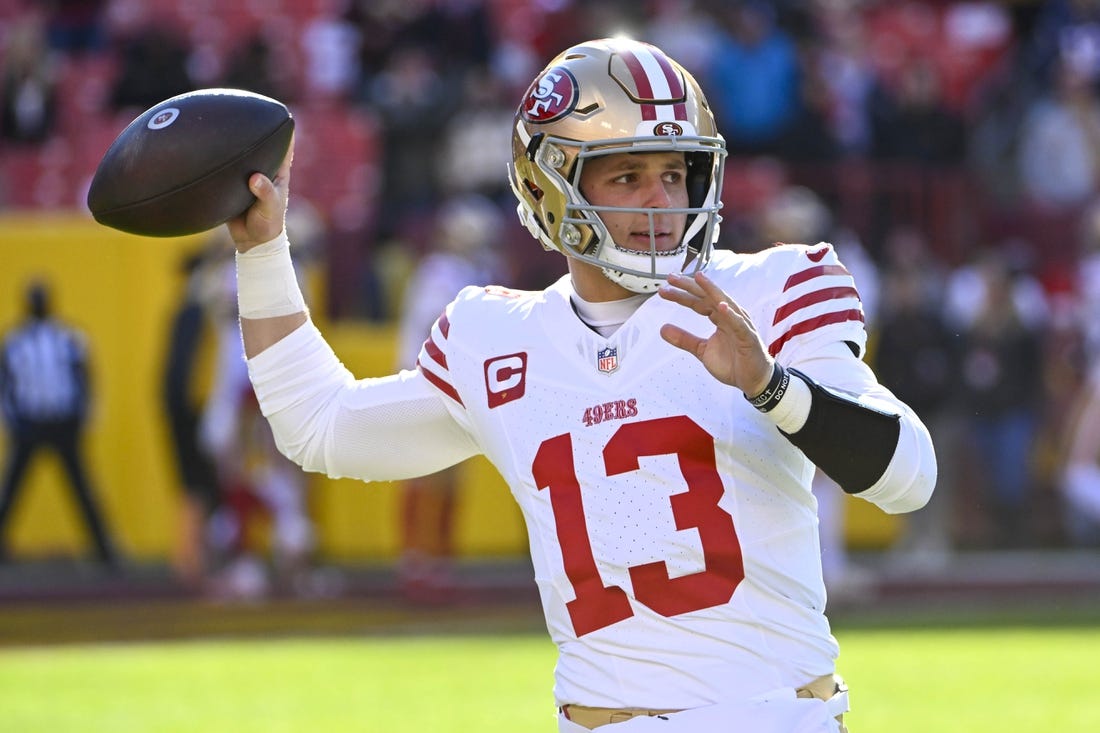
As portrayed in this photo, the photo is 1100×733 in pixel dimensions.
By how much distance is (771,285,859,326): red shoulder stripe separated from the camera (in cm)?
301

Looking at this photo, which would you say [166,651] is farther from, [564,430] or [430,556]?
[564,430]

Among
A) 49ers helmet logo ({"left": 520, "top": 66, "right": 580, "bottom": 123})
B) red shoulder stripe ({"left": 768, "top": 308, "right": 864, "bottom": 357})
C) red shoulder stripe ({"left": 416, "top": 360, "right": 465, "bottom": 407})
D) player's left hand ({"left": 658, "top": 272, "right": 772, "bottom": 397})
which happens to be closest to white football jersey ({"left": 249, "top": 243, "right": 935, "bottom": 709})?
red shoulder stripe ({"left": 768, "top": 308, "right": 864, "bottom": 357})

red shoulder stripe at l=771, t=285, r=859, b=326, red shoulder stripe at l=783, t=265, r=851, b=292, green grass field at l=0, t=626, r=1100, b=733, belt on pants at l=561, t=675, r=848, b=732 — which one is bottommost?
green grass field at l=0, t=626, r=1100, b=733

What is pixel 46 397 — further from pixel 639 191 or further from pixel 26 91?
pixel 639 191

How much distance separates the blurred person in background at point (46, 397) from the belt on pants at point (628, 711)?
7.45m

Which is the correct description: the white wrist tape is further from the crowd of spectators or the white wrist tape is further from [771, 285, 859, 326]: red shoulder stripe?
the crowd of spectators

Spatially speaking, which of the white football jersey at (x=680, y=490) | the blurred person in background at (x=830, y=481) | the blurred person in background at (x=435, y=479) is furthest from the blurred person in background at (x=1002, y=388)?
the white football jersey at (x=680, y=490)

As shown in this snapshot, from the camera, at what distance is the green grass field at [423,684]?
20.3 ft

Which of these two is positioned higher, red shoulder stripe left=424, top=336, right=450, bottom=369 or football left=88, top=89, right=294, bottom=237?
football left=88, top=89, right=294, bottom=237

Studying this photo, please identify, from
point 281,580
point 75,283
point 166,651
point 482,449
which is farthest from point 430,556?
point 482,449

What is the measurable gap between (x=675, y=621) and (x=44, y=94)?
416 inches

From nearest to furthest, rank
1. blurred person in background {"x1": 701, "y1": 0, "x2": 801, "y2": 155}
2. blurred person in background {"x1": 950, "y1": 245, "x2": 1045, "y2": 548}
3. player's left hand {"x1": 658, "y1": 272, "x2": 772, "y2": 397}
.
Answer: player's left hand {"x1": 658, "y1": 272, "x2": 772, "y2": 397} < blurred person in background {"x1": 950, "y1": 245, "x2": 1045, "y2": 548} < blurred person in background {"x1": 701, "y1": 0, "x2": 801, "y2": 155}

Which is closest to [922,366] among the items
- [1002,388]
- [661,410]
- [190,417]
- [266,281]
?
[1002,388]

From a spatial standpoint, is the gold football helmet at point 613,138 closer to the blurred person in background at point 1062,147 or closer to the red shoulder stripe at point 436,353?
the red shoulder stripe at point 436,353
